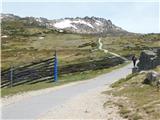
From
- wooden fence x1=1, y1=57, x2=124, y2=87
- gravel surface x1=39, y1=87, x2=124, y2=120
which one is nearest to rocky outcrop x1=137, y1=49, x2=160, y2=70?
wooden fence x1=1, y1=57, x2=124, y2=87

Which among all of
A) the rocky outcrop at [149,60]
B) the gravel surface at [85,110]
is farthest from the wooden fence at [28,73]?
the gravel surface at [85,110]

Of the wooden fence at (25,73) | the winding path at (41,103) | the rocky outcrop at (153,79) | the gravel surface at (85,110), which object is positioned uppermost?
the rocky outcrop at (153,79)

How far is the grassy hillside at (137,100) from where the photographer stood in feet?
62.0

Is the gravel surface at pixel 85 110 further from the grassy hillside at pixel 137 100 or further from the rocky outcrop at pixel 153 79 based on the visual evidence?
the rocky outcrop at pixel 153 79

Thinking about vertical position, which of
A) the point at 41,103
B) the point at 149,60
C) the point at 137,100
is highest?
the point at 137,100

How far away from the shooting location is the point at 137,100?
74.1ft

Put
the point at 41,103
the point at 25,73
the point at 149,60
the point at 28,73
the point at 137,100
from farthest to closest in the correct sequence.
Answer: the point at 28,73, the point at 25,73, the point at 149,60, the point at 41,103, the point at 137,100

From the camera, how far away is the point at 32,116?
20.8 m

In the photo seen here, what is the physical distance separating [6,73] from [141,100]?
68.7ft

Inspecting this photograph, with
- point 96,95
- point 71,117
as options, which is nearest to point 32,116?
point 71,117

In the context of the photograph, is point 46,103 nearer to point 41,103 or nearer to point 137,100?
point 41,103

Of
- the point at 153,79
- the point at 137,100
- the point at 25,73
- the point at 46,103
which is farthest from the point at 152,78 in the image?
the point at 25,73

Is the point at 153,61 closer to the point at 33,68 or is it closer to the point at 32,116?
the point at 33,68

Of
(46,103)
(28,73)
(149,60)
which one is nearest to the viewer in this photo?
(46,103)
